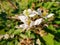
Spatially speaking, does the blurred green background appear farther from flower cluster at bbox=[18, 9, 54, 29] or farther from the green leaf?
flower cluster at bbox=[18, 9, 54, 29]

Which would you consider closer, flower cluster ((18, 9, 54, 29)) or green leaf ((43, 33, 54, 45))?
green leaf ((43, 33, 54, 45))

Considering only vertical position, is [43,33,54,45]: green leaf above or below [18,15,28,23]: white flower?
below

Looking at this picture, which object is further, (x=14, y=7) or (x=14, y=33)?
(x=14, y=7)

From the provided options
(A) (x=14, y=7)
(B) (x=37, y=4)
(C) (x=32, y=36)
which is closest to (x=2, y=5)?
(A) (x=14, y=7)

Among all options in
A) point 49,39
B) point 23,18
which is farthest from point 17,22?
point 49,39

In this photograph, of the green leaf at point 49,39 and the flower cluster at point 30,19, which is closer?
the green leaf at point 49,39

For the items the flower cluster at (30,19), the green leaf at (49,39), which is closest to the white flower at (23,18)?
the flower cluster at (30,19)

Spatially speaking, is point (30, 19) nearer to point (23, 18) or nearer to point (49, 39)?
point (23, 18)

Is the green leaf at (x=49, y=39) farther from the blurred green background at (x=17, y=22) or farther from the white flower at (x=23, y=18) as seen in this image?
the white flower at (x=23, y=18)

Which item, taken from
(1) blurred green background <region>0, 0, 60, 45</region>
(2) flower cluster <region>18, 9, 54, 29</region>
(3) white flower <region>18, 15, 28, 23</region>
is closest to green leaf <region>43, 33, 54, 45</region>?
(1) blurred green background <region>0, 0, 60, 45</region>

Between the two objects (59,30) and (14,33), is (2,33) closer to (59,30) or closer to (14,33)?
(14,33)

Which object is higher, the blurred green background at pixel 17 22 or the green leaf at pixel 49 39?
the blurred green background at pixel 17 22
